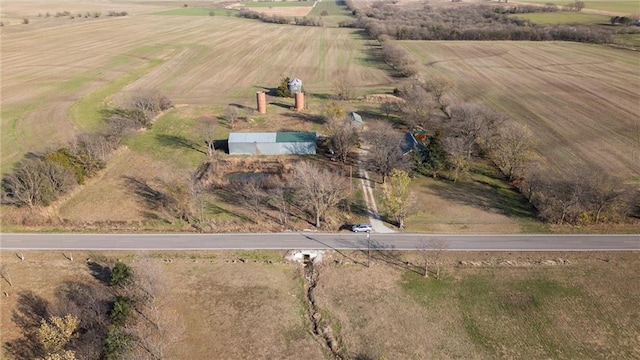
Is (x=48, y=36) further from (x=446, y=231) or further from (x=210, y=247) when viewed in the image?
(x=446, y=231)

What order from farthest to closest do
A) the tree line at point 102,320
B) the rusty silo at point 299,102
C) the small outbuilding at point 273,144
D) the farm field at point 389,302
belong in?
the rusty silo at point 299,102 < the small outbuilding at point 273,144 < the farm field at point 389,302 < the tree line at point 102,320

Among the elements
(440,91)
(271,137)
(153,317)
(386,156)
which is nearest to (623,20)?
(440,91)

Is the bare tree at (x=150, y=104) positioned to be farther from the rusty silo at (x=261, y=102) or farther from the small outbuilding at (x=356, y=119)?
the small outbuilding at (x=356, y=119)

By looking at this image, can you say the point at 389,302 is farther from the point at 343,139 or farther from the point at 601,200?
the point at 343,139

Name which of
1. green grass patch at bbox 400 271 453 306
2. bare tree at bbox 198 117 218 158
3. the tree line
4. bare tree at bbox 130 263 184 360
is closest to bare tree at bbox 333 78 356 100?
bare tree at bbox 198 117 218 158

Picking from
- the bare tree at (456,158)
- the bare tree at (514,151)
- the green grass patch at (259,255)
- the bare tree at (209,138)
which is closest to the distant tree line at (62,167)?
the bare tree at (209,138)

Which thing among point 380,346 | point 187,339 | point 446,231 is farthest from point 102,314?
point 446,231
